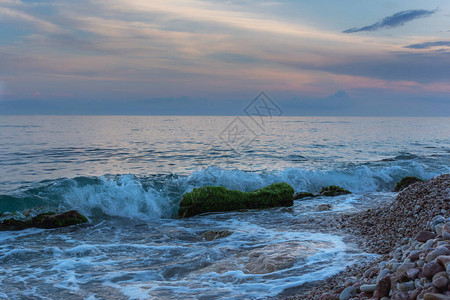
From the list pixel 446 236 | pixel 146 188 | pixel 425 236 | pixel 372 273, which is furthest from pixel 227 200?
pixel 446 236

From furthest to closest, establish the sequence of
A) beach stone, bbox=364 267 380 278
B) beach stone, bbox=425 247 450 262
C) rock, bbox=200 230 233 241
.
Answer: rock, bbox=200 230 233 241 → beach stone, bbox=364 267 380 278 → beach stone, bbox=425 247 450 262

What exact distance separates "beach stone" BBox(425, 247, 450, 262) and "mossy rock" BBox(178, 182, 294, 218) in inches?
311

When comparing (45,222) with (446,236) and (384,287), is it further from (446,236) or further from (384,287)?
(446,236)

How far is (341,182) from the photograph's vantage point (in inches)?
648

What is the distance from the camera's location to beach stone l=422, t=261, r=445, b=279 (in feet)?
10.1

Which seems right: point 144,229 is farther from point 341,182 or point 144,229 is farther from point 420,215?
point 341,182

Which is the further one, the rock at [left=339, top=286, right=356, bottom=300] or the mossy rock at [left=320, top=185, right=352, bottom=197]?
the mossy rock at [left=320, top=185, right=352, bottom=197]

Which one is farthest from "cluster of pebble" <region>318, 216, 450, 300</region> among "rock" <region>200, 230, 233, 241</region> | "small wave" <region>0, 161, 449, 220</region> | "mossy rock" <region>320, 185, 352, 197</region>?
"mossy rock" <region>320, 185, 352, 197</region>

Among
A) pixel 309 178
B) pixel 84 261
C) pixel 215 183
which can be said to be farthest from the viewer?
pixel 309 178

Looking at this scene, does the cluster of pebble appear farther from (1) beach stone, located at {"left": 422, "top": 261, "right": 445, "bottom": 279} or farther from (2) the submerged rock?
(2) the submerged rock

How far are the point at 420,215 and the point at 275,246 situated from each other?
290 cm

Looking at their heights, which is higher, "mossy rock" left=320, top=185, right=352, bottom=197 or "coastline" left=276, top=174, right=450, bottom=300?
"coastline" left=276, top=174, right=450, bottom=300

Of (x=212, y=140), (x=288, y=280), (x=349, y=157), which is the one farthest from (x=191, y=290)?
(x=212, y=140)

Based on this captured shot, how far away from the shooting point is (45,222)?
30.2 ft
